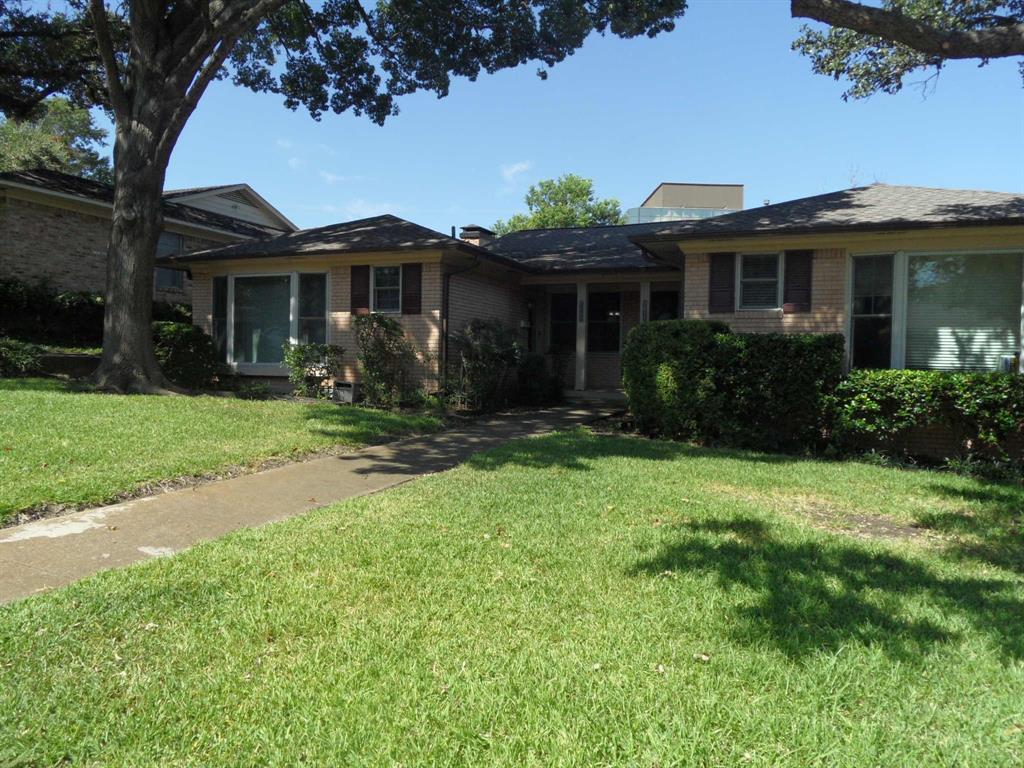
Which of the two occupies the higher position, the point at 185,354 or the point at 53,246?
the point at 53,246

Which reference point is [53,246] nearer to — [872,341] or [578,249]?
[578,249]

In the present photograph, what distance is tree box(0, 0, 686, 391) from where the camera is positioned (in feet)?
40.1

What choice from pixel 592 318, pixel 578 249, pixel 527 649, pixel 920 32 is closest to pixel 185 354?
pixel 592 318

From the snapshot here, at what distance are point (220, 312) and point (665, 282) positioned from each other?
10147 millimetres

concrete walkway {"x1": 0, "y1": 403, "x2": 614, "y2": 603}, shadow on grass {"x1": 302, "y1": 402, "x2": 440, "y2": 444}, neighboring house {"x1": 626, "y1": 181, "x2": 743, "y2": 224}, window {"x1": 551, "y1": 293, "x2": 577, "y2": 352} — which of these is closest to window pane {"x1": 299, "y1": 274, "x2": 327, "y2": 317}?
shadow on grass {"x1": 302, "y1": 402, "x2": 440, "y2": 444}

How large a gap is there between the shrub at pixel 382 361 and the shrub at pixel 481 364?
913 mm

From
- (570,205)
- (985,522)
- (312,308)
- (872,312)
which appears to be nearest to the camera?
(985,522)

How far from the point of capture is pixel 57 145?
38.6 metres

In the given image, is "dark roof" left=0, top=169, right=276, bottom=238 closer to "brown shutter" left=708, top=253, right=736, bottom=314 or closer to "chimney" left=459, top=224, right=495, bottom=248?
"chimney" left=459, top=224, right=495, bottom=248

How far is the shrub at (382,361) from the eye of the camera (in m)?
13.0

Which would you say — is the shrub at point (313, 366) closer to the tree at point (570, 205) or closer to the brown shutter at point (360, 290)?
the brown shutter at point (360, 290)

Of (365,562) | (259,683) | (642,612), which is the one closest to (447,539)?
(365,562)

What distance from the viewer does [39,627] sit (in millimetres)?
3402

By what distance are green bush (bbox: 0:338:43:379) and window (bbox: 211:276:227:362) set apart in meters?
3.40
